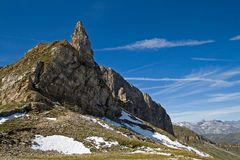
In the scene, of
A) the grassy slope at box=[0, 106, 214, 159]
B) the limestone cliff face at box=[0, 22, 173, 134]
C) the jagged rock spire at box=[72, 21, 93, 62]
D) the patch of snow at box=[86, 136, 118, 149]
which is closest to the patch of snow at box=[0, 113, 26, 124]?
the grassy slope at box=[0, 106, 214, 159]

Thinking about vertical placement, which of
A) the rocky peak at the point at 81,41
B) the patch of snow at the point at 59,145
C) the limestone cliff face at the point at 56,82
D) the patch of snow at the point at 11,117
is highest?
the rocky peak at the point at 81,41

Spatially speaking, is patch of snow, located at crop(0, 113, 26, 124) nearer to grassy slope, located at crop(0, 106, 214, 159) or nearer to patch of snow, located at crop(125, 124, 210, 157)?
grassy slope, located at crop(0, 106, 214, 159)

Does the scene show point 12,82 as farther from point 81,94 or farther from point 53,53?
point 81,94

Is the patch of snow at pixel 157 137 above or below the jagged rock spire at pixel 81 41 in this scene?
below

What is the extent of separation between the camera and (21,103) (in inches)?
3693

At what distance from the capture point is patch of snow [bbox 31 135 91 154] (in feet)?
225

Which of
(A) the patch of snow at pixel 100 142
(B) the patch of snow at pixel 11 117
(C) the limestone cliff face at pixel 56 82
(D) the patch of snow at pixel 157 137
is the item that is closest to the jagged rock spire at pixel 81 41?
(C) the limestone cliff face at pixel 56 82

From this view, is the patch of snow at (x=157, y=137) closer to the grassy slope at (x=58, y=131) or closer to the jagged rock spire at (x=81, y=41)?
the grassy slope at (x=58, y=131)

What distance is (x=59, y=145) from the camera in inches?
2788

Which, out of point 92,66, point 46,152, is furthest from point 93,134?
point 92,66

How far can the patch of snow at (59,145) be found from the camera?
225 feet

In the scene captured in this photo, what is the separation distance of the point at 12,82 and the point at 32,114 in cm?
2703

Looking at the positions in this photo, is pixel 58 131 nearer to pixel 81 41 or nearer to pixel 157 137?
pixel 157 137

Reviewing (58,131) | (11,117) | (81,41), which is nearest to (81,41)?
(81,41)
